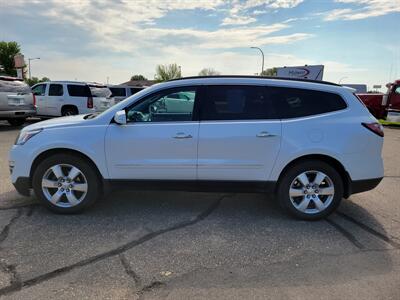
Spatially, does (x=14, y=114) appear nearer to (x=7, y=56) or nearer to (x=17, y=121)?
(x=17, y=121)

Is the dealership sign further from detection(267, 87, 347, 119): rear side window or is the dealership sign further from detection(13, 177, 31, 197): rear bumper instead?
detection(13, 177, 31, 197): rear bumper

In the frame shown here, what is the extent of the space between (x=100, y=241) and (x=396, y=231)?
3.39 meters

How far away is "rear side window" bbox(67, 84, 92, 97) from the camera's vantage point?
52.1 ft

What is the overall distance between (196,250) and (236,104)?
1.82m

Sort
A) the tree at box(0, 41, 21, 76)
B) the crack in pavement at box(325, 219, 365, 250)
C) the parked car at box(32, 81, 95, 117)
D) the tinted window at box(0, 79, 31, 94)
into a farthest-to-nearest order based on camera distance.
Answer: the tree at box(0, 41, 21, 76), the parked car at box(32, 81, 95, 117), the tinted window at box(0, 79, 31, 94), the crack in pavement at box(325, 219, 365, 250)

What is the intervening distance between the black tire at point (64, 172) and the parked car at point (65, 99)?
38.7 feet

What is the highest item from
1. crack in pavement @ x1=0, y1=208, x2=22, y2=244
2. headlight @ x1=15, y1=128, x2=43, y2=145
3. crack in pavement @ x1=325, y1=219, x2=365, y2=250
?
headlight @ x1=15, y1=128, x2=43, y2=145

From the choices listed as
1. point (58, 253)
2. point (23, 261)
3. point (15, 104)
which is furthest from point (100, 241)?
point (15, 104)

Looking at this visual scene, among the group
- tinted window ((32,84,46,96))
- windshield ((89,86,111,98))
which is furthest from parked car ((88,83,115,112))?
tinted window ((32,84,46,96))

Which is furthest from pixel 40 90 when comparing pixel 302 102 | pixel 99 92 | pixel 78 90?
pixel 302 102

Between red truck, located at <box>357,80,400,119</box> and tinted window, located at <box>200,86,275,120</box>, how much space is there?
17981 millimetres

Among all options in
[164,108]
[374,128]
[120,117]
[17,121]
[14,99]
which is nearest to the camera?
[120,117]

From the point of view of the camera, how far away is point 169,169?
14.8ft

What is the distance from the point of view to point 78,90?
1591 cm
